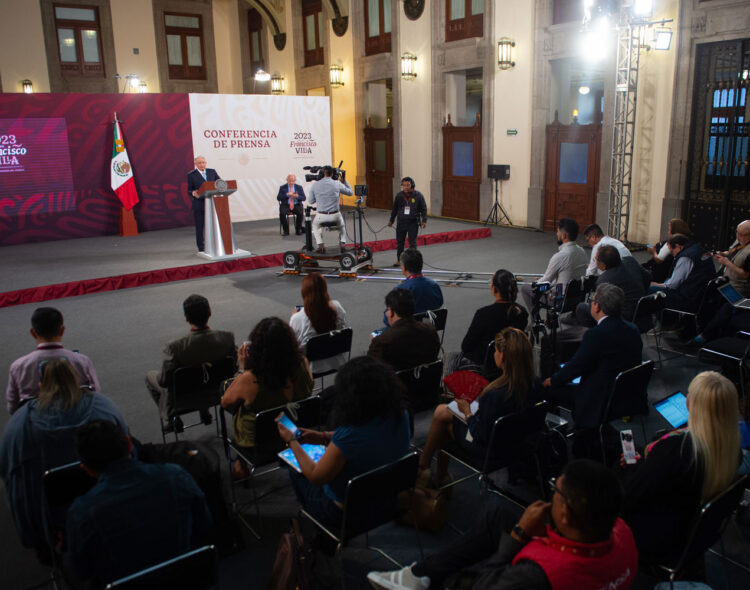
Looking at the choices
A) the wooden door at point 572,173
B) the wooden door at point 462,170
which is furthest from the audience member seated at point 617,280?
the wooden door at point 462,170

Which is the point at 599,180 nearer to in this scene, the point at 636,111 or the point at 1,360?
the point at 636,111

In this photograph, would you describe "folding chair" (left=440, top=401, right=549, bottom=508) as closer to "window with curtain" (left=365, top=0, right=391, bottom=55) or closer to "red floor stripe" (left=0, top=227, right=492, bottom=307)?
"red floor stripe" (left=0, top=227, right=492, bottom=307)

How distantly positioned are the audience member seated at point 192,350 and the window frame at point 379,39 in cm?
1342

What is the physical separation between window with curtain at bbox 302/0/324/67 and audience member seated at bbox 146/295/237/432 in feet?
51.2

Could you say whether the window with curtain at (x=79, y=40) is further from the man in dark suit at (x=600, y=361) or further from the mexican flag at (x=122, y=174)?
the man in dark suit at (x=600, y=361)

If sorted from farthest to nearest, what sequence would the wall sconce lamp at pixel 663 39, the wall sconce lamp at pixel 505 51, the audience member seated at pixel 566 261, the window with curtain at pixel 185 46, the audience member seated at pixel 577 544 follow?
the window with curtain at pixel 185 46, the wall sconce lamp at pixel 505 51, the wall sconce lamp at pixel 663 39, the audience member seated at pixel 566 261, the audience member seated at pixel 577 544

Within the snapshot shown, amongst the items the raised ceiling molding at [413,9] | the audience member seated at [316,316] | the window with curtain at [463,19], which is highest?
the raised ceiling molding at [413,9]

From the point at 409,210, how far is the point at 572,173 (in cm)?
474

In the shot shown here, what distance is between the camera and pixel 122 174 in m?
12.8

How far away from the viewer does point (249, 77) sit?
21.2m

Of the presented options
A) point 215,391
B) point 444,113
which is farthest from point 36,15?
point 215,391

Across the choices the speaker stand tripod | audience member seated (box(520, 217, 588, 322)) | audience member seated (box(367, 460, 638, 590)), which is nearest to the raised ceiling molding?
the speaker stand tripod

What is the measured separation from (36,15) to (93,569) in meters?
19.4

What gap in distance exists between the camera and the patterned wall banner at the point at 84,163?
1199 centimetres
